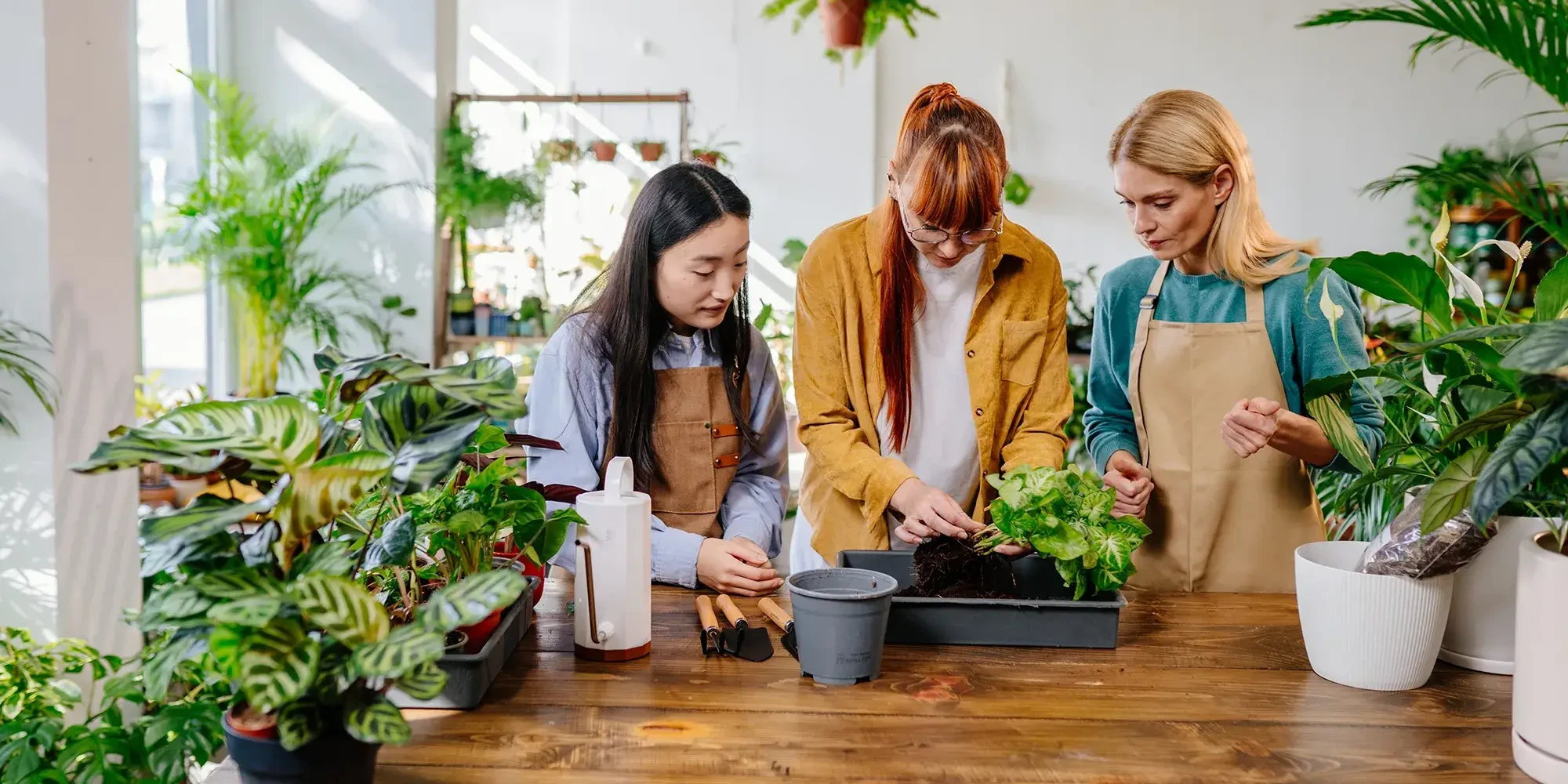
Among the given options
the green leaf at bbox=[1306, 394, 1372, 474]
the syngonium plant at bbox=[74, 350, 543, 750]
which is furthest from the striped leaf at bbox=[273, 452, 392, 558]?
the green leaf at bbox=[1306, 394, 1372, 474]

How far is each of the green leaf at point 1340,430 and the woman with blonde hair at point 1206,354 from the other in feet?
1.39

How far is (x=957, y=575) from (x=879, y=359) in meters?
0.54

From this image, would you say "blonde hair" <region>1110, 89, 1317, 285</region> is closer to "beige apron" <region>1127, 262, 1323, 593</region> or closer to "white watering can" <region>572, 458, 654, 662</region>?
"beige apron" <region>1127, 262, 1323, 593</region>

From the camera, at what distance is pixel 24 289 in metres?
2.40

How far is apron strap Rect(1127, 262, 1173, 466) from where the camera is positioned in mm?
Result: 2146

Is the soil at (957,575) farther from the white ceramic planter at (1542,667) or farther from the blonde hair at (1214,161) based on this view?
the blonde hair at (1214,161)

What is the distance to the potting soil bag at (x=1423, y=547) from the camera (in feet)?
4.25

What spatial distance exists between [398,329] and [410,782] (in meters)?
4.13

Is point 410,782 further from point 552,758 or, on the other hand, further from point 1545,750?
point 1545,750

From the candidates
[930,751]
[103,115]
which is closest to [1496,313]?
[930,751]

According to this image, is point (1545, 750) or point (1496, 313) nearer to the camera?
point (1545, 750)

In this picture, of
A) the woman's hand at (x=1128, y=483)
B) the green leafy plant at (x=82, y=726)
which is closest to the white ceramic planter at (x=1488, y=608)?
the woman's hand at (x=1128, y=483)

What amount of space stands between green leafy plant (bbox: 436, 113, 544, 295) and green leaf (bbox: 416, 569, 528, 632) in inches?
160

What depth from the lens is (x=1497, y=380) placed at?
49.3 inches
